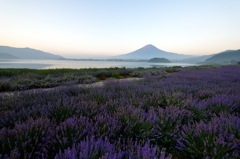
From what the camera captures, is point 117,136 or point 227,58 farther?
point 227,58

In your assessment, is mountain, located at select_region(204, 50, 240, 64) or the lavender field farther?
mountain, located at select_region(204, 50, 240, 64)

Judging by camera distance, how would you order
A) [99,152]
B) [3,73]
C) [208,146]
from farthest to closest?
[3,73] < [208,146] < [99,152]

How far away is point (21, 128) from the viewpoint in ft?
4.58

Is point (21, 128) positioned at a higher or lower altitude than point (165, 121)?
higher

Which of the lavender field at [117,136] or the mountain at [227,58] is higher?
the mountain at [227,58]

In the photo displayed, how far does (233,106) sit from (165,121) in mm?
1540

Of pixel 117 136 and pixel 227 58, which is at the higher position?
pixel 227 58

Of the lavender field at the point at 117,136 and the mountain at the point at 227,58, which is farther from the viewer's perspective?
the mountain at the point at 227,58

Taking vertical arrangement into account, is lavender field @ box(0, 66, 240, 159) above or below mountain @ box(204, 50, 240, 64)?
below

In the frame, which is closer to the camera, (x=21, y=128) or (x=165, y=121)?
(x=21, y=128)

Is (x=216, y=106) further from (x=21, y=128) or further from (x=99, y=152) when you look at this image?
(x=21, y=128)

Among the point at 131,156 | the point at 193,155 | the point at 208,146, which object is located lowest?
the point at 193,155

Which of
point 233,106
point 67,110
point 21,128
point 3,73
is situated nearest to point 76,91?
point 67,110

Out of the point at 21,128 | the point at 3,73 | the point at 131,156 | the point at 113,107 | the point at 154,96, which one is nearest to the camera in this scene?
the point at 131,156
